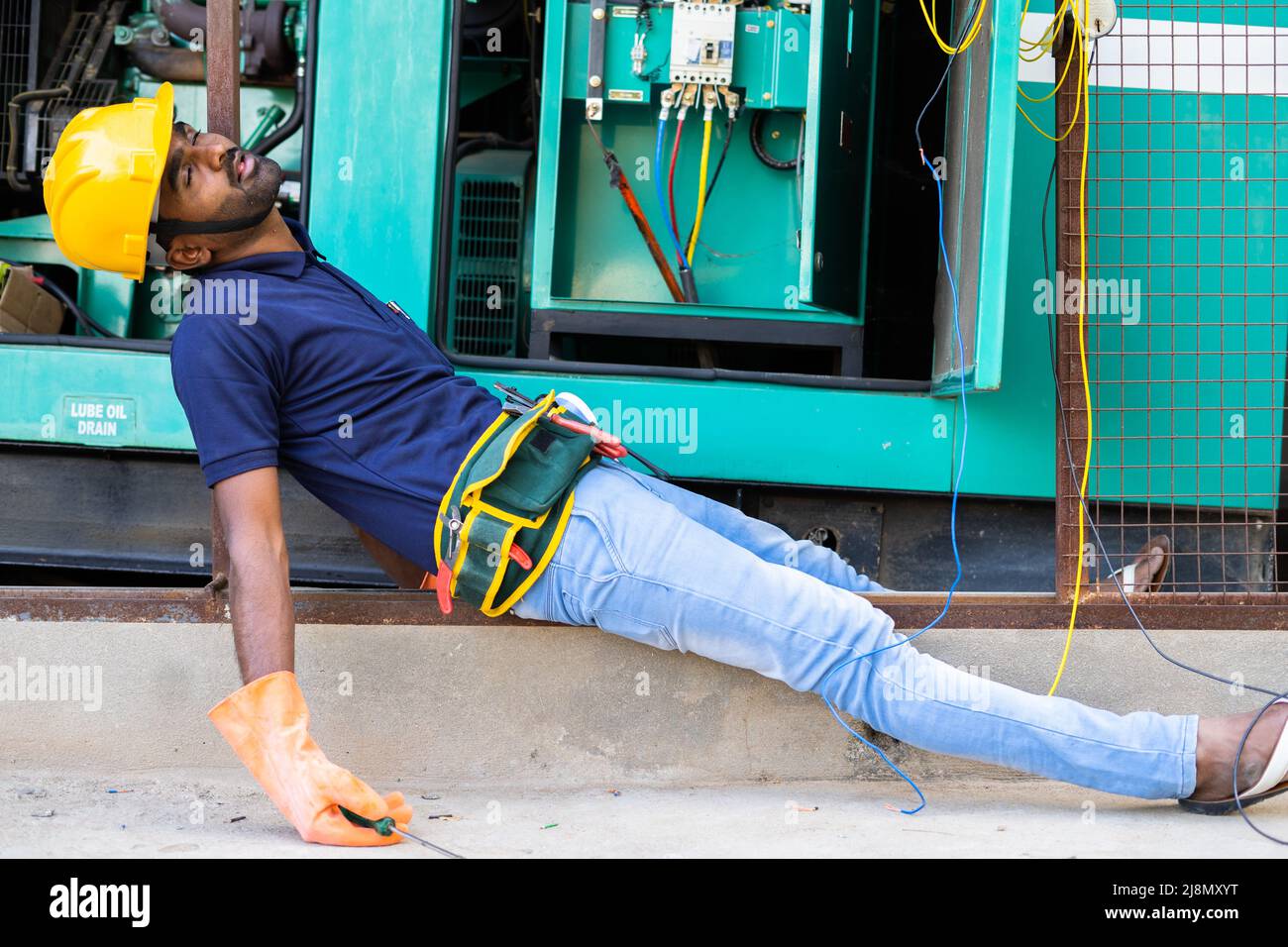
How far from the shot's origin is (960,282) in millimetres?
3117

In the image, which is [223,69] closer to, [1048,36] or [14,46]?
[14,46]

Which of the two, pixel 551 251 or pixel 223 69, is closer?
pixel 223 69

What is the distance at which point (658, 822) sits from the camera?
248 centimetres

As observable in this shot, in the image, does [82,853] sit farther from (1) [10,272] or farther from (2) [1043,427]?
(2) [1043,427]

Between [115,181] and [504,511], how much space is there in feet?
3.25

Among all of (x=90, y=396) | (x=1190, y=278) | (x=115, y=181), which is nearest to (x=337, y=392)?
(x=115, y=181)

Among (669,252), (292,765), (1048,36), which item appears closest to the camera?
(292,765)

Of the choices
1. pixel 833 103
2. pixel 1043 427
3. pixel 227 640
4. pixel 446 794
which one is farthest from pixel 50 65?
pixel 1043 427

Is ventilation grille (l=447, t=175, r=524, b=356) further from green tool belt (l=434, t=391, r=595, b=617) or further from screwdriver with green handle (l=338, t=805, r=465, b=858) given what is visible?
screwdriver with green handle (l=338, t=805, r=465, b=858)

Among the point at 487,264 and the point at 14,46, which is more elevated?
the point at 14,46

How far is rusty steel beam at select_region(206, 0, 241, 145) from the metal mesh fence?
218cm

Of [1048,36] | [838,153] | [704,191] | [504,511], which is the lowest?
[504,511]

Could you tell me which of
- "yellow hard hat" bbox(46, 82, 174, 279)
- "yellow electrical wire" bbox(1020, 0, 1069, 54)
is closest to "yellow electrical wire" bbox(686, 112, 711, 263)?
"yellow electrical wire" bbox(1020, 0, 1069, 54)

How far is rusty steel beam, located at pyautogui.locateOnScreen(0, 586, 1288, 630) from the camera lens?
2.82m
